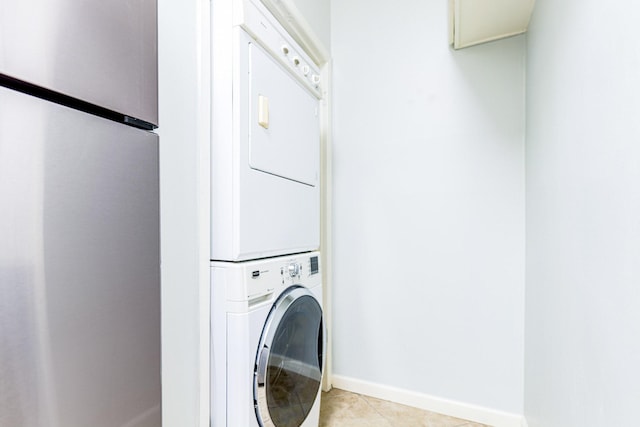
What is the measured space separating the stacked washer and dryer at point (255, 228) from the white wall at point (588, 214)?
919 mm

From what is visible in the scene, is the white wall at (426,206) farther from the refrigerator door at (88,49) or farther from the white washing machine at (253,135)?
the refrigerator door at (88,49)

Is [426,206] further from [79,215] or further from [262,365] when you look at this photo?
[79,215]

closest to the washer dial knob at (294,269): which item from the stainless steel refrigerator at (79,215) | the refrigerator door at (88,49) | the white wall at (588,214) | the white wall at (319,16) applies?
the stainless steel refrigerator at (79,215)

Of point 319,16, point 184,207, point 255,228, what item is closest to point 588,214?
point 255,228

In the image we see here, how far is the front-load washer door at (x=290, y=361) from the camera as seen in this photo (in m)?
1.13

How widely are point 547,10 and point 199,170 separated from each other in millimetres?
1419

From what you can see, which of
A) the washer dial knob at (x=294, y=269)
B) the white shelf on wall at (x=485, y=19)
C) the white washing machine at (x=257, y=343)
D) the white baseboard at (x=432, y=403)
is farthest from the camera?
the white baseboard at (x=432, y=403)

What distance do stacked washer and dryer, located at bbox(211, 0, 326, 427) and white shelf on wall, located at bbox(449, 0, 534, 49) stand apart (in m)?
0.85

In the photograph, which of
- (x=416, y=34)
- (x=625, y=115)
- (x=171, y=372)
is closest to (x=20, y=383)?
(x=171, y=372)

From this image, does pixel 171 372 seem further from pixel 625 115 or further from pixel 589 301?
pixel 625 115

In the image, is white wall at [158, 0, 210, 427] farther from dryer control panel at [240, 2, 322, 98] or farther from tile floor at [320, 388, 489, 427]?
tile floor at [320, 388, 489, 427]

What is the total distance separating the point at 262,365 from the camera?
1.12m

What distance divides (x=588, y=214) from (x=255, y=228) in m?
0.97

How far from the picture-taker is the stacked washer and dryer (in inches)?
42.8
